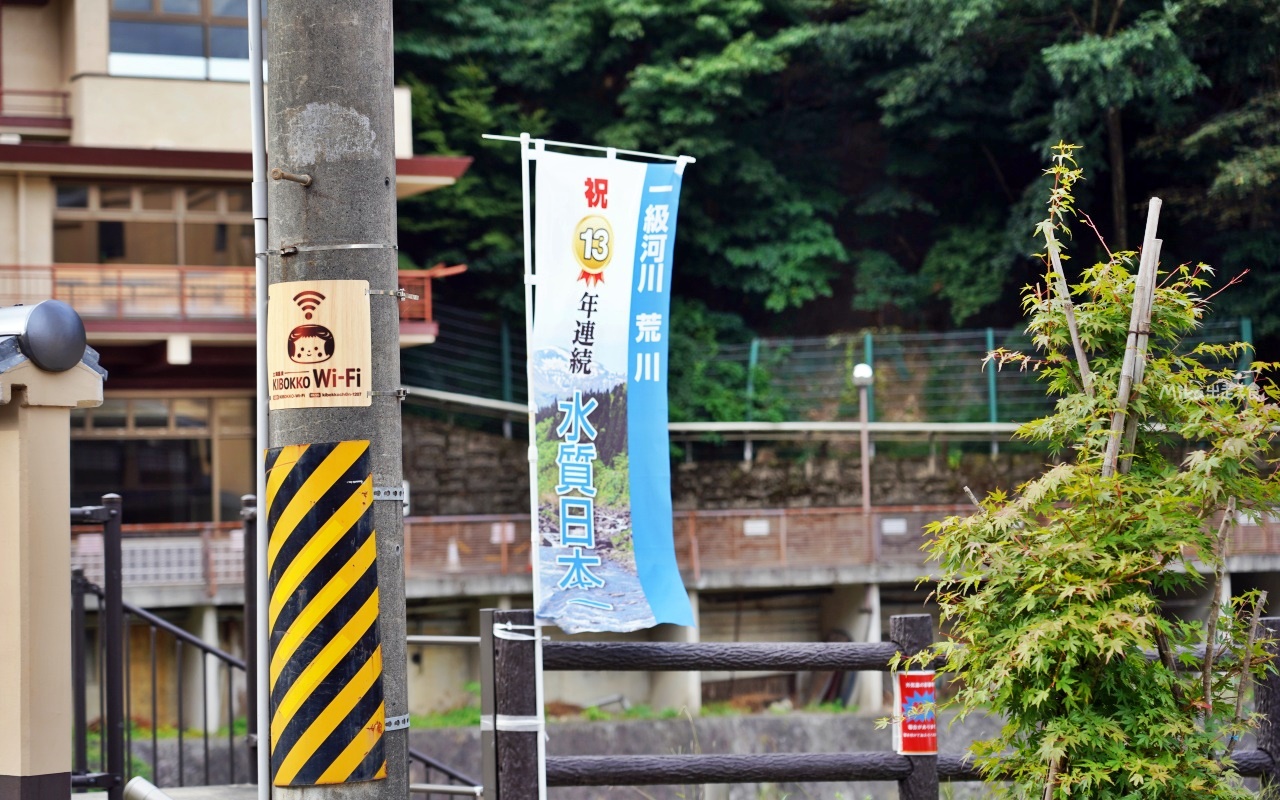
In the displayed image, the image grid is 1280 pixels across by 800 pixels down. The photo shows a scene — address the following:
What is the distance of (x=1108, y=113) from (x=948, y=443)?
23.7ft

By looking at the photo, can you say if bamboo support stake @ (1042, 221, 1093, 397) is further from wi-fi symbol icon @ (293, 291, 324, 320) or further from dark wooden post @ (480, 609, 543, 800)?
wi-fi symbol icon @ (293, 291, 324, 320)

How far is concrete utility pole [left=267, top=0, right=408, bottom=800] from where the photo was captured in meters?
3.43

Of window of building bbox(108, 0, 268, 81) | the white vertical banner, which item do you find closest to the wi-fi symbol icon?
the white vertical banner

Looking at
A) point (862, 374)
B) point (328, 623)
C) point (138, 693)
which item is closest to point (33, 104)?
point (138, 693)

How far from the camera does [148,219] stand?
857 inches

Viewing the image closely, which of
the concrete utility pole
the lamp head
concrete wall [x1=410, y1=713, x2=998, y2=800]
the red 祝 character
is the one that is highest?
the lamp head

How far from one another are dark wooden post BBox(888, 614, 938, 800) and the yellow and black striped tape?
7.89ft

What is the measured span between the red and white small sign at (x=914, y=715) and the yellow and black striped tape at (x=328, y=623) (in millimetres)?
2419

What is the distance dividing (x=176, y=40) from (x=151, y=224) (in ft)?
9.67

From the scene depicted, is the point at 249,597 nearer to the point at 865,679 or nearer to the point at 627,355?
the point at 627,355

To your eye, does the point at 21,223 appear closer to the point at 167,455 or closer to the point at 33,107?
the point at 33,107

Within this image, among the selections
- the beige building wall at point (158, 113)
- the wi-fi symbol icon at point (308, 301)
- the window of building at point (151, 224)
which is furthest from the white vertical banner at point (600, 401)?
the window of building at point (151, 224)

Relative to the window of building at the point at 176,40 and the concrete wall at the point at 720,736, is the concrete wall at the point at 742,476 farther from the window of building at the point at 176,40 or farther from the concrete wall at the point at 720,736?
the window of building at the point at 176,40

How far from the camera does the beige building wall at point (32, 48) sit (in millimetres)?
22391
